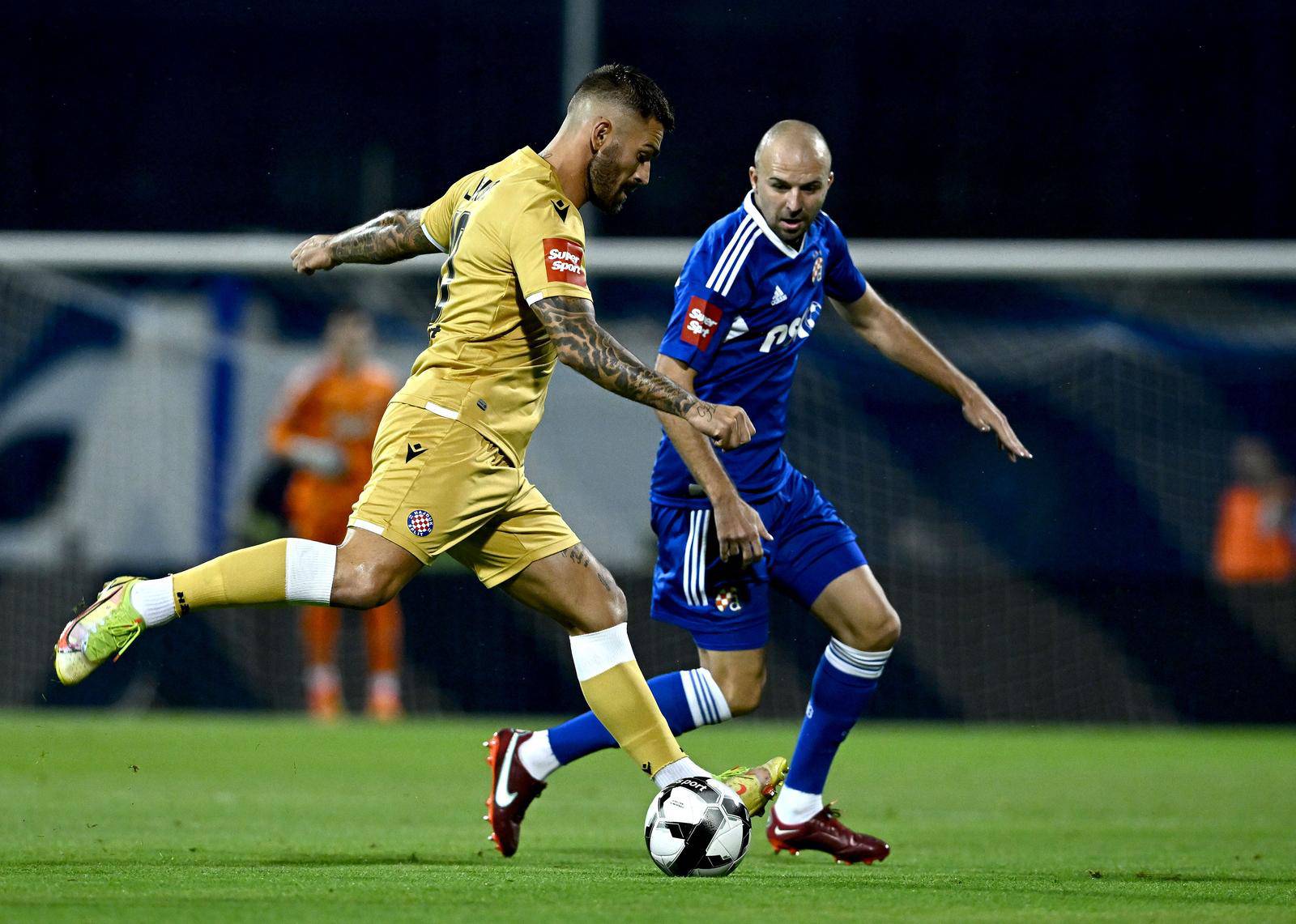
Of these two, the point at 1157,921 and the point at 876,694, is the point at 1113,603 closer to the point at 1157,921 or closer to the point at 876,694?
the point at 876,694

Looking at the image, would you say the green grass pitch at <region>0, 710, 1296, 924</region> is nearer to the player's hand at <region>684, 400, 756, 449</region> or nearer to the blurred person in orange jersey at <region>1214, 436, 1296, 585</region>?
the player's hand at <region>684, 400, 756, 449</region>

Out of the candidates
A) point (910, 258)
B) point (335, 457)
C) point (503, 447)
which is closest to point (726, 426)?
point (503, 447)

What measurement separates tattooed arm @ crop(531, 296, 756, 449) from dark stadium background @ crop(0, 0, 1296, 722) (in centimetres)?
753

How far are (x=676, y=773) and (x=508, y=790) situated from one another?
3.11ft

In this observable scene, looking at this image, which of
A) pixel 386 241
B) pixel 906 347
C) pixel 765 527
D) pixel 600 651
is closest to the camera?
pixel 600 651

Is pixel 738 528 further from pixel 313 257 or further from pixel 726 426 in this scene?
pixel 313 257

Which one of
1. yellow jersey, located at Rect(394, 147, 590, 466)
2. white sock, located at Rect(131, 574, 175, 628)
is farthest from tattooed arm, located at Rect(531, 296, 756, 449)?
white sock, located at Rect(131, 574, 175, 628)

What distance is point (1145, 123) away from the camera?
26.0 meters

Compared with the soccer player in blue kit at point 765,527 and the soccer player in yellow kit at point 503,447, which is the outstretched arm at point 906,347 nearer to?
the soccer player in blue kit at point 765,527

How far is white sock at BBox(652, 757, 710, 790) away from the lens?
5137 mm

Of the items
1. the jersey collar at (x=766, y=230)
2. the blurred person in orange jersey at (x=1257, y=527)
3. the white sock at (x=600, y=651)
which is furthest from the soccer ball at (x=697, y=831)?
the blurred person in orange jersey at (x=1257, y=527)

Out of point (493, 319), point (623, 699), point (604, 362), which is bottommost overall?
point (623, 699)

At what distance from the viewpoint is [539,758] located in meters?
6.02

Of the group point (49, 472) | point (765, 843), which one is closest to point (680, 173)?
point (49, 472)
